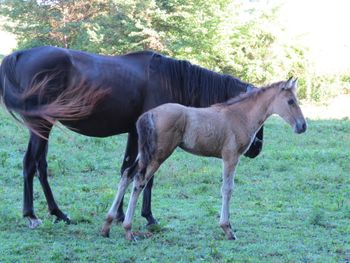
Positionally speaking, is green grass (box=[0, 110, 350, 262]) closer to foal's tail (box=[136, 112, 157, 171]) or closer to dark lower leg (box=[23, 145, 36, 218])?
dark lower leg (box=[23, 145, 36, 218])

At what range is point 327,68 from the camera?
24.2 metres

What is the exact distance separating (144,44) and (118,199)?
17.7 metres

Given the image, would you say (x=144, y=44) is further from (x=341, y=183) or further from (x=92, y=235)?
(x=92, y=235)

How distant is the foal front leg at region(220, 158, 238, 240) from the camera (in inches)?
223

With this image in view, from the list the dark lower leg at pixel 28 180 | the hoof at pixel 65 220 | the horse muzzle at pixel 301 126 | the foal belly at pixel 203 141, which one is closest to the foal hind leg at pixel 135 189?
the foal belly at pixel 203 141

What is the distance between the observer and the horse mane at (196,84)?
21.4 ft

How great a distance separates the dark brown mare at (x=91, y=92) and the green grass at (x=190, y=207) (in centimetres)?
34

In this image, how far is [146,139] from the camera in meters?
5.53

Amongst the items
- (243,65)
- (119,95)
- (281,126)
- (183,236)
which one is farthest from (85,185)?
(243,65)

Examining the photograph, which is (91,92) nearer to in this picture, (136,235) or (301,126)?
(136,235)

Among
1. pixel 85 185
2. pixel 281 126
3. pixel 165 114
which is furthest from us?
pixel 281 126

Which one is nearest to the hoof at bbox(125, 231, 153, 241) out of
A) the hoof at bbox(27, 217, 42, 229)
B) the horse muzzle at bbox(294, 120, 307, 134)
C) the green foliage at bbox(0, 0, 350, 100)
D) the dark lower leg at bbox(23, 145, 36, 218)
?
the hoof at bbox(27, 217, 42, 229)

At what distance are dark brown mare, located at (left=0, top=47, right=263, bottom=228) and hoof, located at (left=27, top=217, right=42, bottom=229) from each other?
0.5 inches

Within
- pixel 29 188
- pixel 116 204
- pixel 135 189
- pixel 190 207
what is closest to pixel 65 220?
pixel 29 188
